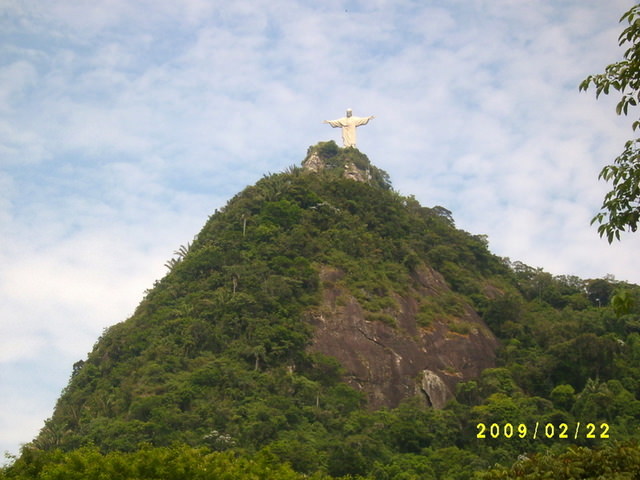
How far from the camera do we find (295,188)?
56.8 m

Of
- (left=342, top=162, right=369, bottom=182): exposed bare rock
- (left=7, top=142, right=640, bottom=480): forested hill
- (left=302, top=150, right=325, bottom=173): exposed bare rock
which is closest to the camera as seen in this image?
(left=7, top=142, right=640, bottom=480): forested hill

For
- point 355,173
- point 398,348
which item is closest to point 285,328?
point 398,348

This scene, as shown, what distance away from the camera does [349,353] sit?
45.8 m

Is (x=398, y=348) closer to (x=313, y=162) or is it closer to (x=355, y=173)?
(x=355, y=173)

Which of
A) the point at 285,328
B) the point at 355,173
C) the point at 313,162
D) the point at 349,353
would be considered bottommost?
the point at 349,353

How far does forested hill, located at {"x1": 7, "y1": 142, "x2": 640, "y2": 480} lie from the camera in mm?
37156

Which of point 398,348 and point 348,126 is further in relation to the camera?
point 348,126

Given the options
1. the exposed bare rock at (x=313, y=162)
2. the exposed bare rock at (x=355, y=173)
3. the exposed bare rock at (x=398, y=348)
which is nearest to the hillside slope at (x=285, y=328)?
the exposed bare rock at (x=398, y=348)

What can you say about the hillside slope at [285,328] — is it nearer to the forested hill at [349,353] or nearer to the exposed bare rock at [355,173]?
the forested hill at [349,353]

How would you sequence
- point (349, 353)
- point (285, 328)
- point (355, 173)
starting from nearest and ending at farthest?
point (285, 328)
point (349, 353)
point (355, 173)

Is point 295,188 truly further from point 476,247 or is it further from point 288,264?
point 476,247

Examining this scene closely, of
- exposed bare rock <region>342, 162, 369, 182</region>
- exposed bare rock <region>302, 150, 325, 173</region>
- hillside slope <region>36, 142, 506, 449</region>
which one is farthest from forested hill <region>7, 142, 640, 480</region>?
exposed bare rock <region>302, 150, 325, 173</region>

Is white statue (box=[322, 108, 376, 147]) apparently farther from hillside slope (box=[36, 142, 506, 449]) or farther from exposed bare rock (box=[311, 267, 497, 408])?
exposed bare rock (box=[311, 267, 497, 408])

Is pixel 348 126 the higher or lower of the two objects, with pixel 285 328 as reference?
higher
